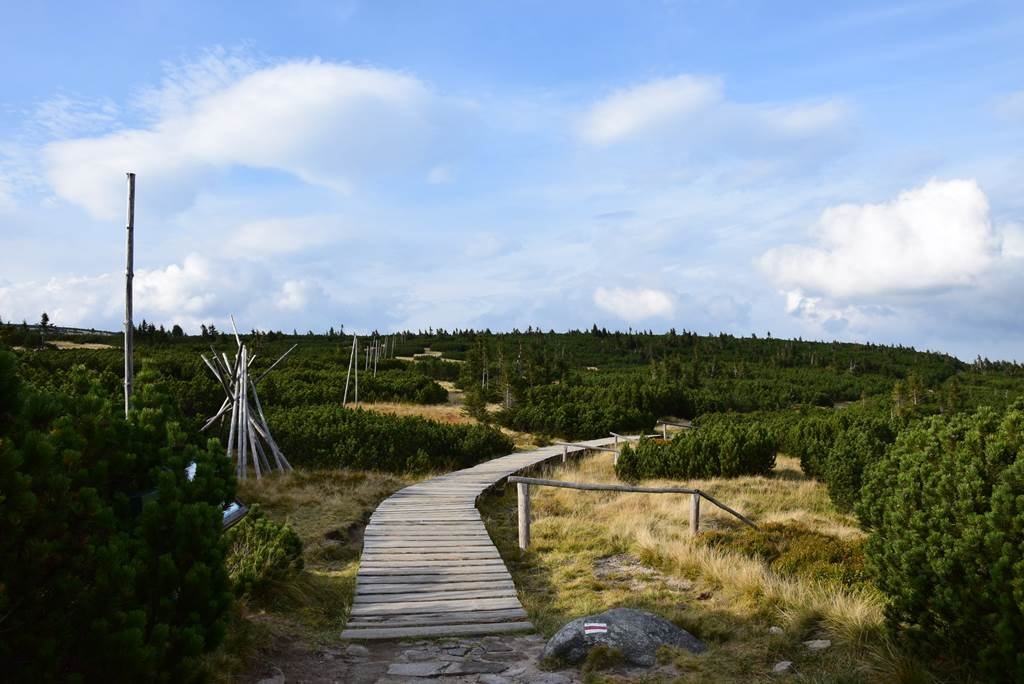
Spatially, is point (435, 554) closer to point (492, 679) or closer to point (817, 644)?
point (492, 679)

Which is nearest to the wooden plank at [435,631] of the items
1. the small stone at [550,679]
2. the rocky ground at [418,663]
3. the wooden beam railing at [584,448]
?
the rocky ground at [418,663]

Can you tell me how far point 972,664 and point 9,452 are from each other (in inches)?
234

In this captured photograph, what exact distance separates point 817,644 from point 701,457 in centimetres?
1273

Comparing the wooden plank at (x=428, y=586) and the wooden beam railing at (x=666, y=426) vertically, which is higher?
the wooden beam railing at (x=666, y=426)

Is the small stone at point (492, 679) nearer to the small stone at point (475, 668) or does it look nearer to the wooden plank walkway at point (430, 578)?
the small stone at point (475, 668)

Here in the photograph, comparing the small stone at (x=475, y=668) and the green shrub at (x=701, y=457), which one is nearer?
the small stone at (x=475, y=668)

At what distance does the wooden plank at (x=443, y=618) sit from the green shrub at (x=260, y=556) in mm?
1005

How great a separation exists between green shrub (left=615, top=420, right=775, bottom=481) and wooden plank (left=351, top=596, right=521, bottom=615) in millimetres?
11087

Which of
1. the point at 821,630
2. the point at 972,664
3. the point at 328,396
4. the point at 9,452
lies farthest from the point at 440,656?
the point at 328,396

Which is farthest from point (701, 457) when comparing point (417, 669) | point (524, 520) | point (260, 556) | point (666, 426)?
point (417, 669)

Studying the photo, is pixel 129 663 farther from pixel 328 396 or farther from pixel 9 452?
pixel 328 396

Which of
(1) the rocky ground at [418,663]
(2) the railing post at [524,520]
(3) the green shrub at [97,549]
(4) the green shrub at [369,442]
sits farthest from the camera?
(4) the green shrub at [369,442]

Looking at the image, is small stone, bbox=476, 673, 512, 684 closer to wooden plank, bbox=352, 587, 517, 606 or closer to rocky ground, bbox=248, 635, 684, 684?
rocky ground, bbox=248, 635, 684, 684

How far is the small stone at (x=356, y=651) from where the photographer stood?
22.6ft
